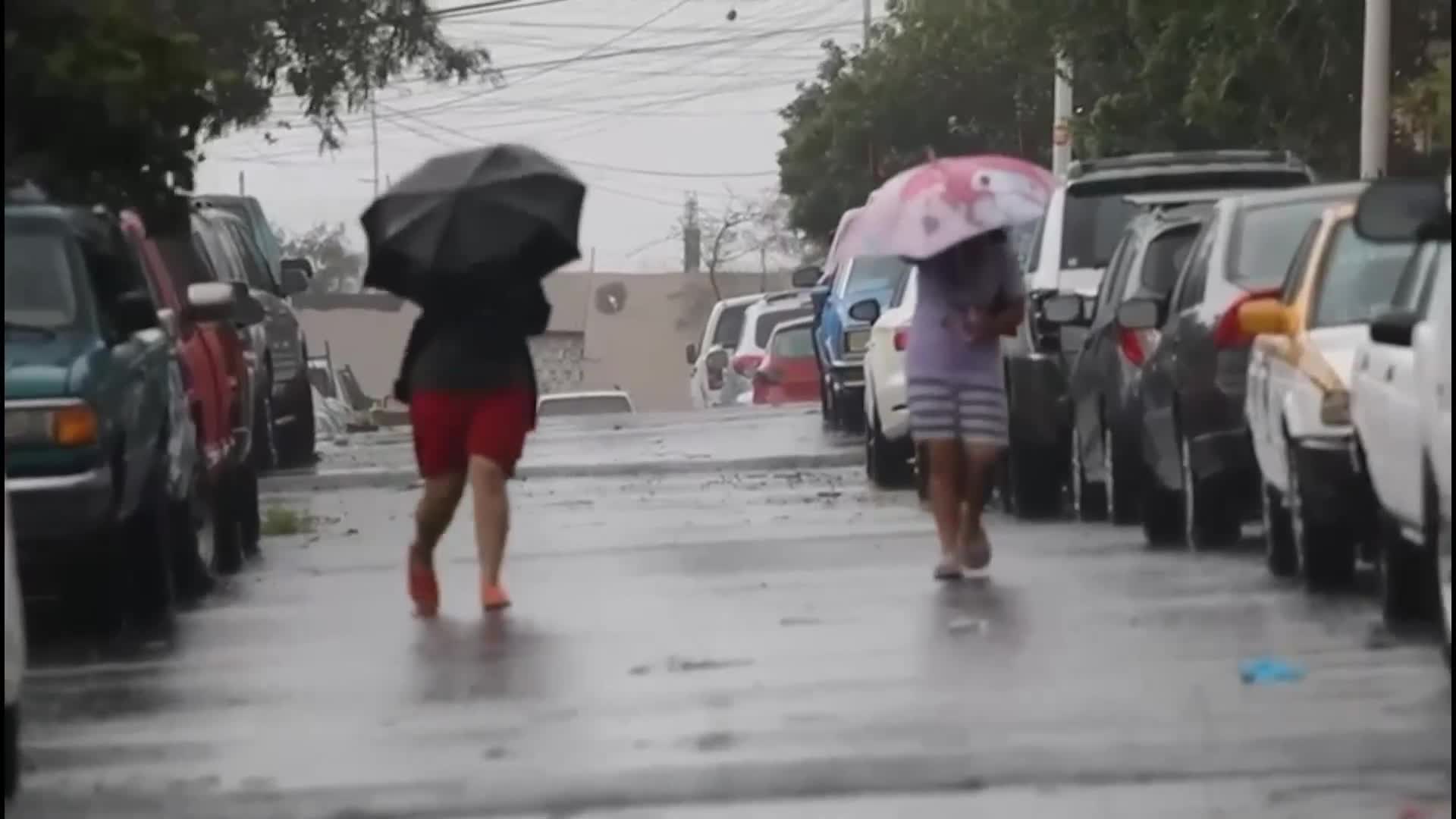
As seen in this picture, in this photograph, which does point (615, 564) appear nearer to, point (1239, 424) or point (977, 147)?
point (1239, 424)

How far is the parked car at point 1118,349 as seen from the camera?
17.2m

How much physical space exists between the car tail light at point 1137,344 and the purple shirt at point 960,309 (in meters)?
2.35

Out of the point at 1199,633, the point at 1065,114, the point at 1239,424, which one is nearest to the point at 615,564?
the point at 1239,424

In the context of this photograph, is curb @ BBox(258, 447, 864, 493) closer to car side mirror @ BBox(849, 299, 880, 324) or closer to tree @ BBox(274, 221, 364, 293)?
car side mirror @ BBox(849, 299, 880, 324)

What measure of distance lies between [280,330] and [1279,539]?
42.7 ft

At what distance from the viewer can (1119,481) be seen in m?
17.8

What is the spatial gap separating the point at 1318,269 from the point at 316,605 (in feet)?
14.4

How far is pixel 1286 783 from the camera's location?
28.8 feet

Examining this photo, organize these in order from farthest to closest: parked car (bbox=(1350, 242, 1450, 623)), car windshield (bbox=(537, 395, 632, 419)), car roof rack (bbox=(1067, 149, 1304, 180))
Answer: car windshield (bbox=(537, 395, 632, 419)), car roof rack (bbox=(1067, 149, 1304, 180)), parked car (bbox=(1350, 242, 1450, 623))

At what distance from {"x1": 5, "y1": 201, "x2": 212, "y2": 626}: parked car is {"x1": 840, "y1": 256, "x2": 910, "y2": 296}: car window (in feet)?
46.5

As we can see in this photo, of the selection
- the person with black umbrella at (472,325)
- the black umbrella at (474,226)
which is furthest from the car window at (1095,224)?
the person with black umbrella at (472,325)

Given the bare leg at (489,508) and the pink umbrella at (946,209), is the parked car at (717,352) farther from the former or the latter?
the bare leg at (489,508)

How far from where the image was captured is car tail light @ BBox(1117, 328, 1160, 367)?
55.2 ft

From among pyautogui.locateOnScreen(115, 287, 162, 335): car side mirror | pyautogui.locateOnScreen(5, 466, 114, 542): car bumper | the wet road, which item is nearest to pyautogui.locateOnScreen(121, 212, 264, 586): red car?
pyautogui.locateOnScreen(115, 287, 162, 335): car side mirror
